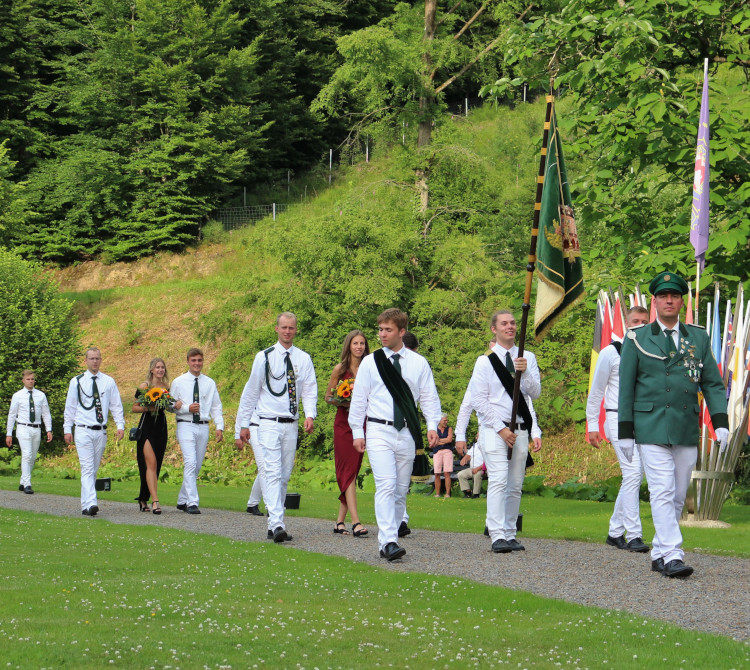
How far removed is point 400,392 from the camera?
1095 centimetres

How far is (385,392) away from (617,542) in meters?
3.10

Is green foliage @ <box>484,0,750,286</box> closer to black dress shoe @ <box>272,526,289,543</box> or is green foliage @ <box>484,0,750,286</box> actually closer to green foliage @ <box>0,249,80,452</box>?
black dress shoe @ <box>272,526,289,543</box>

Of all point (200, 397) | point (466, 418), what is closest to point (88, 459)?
point (200, 397)

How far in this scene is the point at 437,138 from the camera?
33688 millimetres

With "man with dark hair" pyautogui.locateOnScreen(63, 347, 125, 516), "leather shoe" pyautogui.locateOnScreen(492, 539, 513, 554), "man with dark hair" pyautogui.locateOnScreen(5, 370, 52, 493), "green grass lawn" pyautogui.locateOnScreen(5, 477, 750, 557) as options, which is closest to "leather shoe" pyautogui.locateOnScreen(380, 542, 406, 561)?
"leather shoe" pyautogui.locateOnScreen(492, 539, 513, 554)

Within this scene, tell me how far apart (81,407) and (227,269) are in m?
37.9

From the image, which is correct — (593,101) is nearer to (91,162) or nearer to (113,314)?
(113,314)

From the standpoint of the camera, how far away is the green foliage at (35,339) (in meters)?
37.5

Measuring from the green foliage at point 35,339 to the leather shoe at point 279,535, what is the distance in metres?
27.0

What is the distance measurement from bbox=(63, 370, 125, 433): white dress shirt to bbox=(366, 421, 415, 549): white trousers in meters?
6.79

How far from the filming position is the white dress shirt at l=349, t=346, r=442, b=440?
10.9 m

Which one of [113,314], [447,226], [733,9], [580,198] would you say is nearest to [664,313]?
[580,198]

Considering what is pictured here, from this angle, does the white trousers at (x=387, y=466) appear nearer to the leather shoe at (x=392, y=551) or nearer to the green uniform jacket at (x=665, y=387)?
the leather shoe at (x=392, y=551)

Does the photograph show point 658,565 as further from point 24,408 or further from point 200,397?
point 24,408
